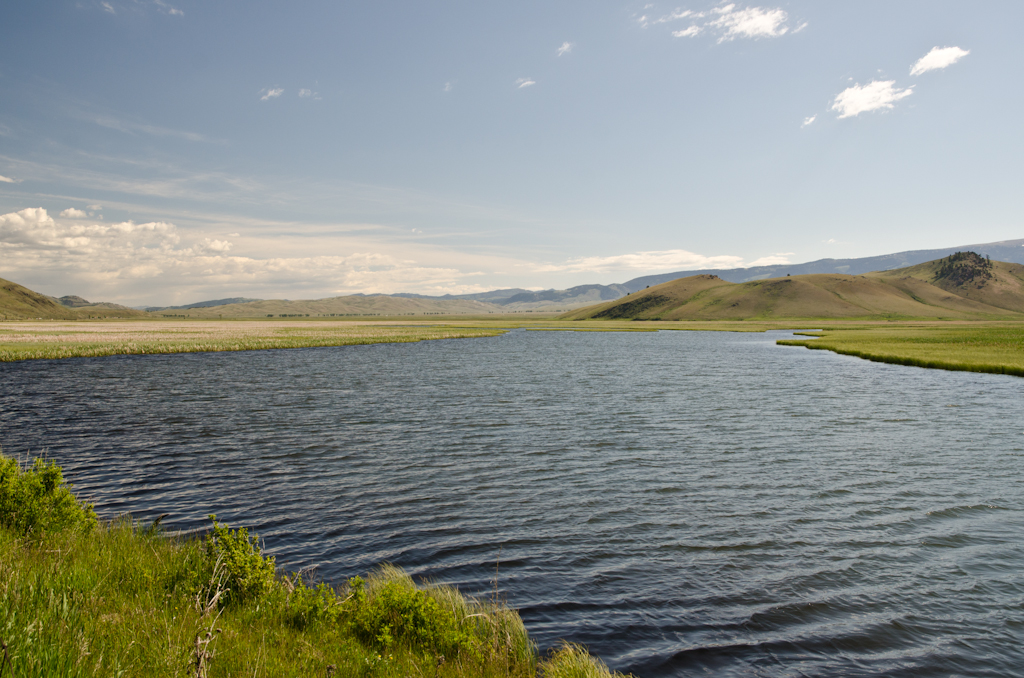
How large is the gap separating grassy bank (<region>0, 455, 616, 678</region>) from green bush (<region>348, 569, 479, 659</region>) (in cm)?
2

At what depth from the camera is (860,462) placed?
21531 millimetres

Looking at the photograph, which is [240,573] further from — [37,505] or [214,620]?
[37,505]

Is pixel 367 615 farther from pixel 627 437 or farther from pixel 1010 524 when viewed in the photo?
pixel 627 437

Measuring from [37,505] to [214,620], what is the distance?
7759 mm

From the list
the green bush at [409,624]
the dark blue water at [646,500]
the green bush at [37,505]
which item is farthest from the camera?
the green bush at [37,505]

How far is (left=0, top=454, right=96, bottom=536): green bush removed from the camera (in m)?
11.1

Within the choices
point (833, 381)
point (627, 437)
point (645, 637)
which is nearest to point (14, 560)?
point (645, 637)

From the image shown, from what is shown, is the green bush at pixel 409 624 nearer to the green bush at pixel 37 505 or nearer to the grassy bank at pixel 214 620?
the grassy bank at pixel 214 620

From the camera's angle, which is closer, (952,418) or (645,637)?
(645,637)

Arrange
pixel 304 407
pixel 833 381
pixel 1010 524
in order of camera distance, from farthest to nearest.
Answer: pixel 833 381
pixel 304 407
pixel 1010 524

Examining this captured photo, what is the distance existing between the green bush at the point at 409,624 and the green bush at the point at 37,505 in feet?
22.2

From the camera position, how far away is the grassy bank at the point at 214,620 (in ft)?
20.5

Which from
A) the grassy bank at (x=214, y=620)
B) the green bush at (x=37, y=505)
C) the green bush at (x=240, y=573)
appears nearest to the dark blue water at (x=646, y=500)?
the grassy bank at (x=214, y=620)

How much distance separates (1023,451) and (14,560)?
3268cm
